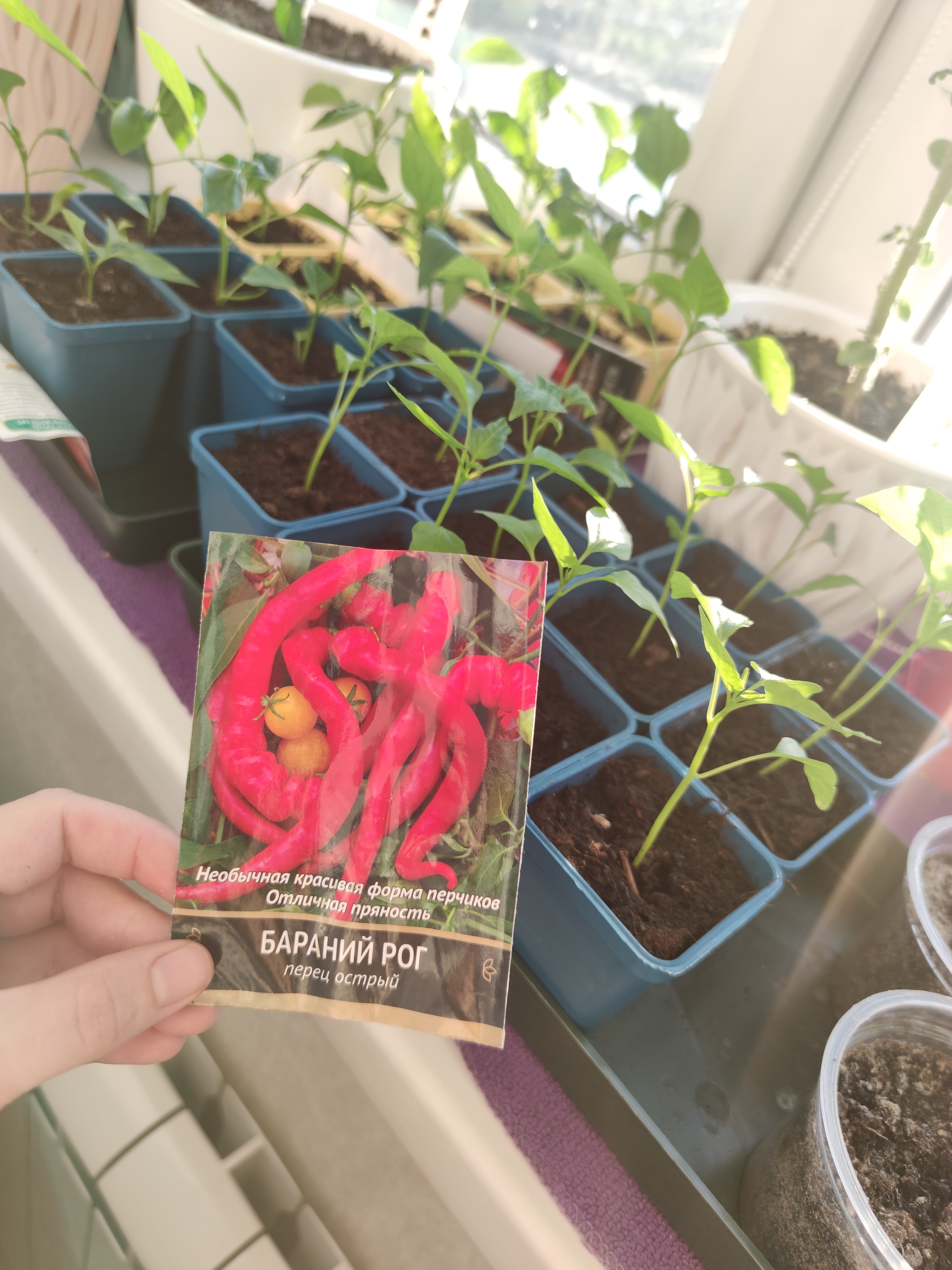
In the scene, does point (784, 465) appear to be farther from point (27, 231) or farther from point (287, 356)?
point (27, 231)

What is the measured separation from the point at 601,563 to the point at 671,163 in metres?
0.46

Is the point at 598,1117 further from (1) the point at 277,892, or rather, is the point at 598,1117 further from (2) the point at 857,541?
(2) the point at 857,541

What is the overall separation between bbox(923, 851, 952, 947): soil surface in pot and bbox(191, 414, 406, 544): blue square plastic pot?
486mm

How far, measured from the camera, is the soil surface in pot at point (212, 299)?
0.86 metres

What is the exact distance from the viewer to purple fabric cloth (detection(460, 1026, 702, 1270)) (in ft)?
1.57

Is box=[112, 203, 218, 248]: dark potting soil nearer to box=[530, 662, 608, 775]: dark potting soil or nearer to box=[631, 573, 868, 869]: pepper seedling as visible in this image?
box=[530, 662, 608, 775]: dark potting soil

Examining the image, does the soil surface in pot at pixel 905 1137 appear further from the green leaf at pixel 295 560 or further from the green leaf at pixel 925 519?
the green leaf at pixel 295 560

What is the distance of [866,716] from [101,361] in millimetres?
753

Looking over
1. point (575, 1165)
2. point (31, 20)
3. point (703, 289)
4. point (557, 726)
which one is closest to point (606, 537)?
point (557, 726)

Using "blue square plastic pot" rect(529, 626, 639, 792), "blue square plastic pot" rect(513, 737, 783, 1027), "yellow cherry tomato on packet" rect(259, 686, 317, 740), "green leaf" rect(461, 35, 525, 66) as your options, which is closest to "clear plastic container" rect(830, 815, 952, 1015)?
"blue square plastic pot" rect(513, 737, 783, 1027)

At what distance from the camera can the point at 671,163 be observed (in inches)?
33.9

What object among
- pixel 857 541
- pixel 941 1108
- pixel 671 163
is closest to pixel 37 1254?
pixel 941 1108

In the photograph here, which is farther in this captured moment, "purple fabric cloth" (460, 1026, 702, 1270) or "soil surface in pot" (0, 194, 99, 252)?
"soil surface in pot" (0, 194, 99, 252)

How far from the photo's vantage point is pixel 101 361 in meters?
0.74
